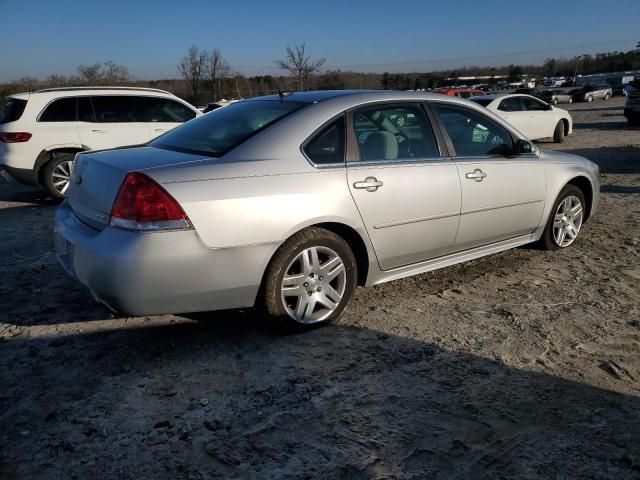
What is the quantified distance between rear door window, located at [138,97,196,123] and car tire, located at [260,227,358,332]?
6.54 metres

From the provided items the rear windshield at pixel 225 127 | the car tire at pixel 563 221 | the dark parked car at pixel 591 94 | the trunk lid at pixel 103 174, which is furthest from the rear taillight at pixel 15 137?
the dark parked car at pixel 591 94

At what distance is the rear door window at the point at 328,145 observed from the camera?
3408 mm

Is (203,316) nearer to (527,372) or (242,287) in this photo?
(242,287)

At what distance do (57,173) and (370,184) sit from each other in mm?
6340

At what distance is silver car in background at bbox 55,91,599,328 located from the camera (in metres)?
2.89

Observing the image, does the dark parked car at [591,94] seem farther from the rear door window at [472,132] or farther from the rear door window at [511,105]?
the rear door window at [472,132]

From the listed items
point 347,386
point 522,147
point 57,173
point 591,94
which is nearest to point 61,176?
point 57,173

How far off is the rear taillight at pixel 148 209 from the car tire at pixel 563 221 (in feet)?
11.6

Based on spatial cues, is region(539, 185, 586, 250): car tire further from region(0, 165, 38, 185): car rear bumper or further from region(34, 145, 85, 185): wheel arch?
region(0, 165, 38, 185): car rear bumper

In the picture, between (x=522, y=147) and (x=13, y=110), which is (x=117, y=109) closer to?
(x=13, y=110)

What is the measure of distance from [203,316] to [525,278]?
103 inches

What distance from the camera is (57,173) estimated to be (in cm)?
815

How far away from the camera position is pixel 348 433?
8.04 ft

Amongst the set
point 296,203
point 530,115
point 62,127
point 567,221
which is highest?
point 62,127
